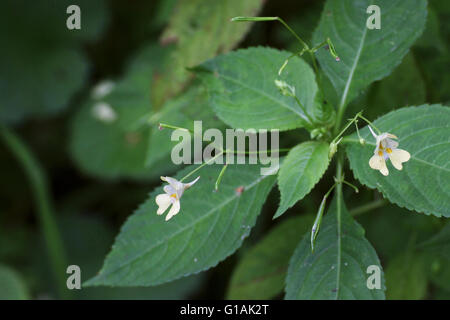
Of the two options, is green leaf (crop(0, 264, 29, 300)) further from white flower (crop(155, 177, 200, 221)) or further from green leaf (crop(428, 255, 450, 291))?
green leaf (crop(428, 255, 450, 291))

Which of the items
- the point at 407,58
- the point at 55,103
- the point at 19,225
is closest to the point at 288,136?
the point at 407,58

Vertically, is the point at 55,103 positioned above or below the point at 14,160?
above

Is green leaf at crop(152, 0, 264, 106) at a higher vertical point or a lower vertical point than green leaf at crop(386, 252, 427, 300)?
higher

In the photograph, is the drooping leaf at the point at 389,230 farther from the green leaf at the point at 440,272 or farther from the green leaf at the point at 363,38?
the green leaf at the point at 363,38

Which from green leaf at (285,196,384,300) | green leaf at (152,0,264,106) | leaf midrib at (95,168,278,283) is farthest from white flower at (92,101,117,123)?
green leaf at (285,196,384,300)

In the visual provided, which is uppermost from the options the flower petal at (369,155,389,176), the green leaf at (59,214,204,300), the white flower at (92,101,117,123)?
the white flower at (92,101,117,123)

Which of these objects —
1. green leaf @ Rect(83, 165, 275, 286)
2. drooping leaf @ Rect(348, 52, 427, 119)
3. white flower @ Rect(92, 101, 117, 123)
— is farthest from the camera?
white flower @ Rect(92, 101, 117, 123)

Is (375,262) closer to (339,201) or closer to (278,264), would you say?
(339,201)
